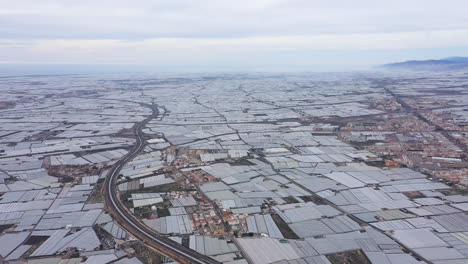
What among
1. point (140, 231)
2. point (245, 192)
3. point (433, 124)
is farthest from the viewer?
point (433, 124)

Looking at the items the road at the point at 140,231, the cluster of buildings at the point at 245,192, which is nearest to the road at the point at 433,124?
the cluster of buildings at the point at 245,192

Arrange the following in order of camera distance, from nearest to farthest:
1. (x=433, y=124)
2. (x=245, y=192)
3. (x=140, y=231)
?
(x=140, y=231) → (x=245, y=192) → (x=433, y=124)

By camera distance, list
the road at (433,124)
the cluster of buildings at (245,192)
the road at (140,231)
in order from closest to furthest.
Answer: the road at (140,231) < the cluster of buildings at (245,192) < the road at (433,124)

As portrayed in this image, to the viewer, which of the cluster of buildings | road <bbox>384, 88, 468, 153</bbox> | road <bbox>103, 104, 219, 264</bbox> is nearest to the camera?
road <bbox>103, 104, 219, 264</bbox>

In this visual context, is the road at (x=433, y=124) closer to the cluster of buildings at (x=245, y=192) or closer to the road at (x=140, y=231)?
A: the cluster of buildings at (x=245, y=192)

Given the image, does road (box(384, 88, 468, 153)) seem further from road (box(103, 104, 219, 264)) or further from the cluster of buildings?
road (box(103, 104, 219, 264))

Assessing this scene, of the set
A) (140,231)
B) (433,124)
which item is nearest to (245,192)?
(140,231)

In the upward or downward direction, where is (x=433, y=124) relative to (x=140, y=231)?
upward

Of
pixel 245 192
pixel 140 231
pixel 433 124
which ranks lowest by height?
pixel 140 231

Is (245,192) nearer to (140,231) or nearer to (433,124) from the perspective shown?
(140,231)

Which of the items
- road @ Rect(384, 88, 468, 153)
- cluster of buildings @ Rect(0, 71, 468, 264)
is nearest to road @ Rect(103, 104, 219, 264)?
cluster of buildings @ Rect(0, 71, 468, 264)

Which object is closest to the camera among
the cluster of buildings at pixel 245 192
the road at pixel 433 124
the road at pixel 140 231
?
the road at pixel 140 231

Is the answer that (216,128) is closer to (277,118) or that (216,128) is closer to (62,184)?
(277,118)
